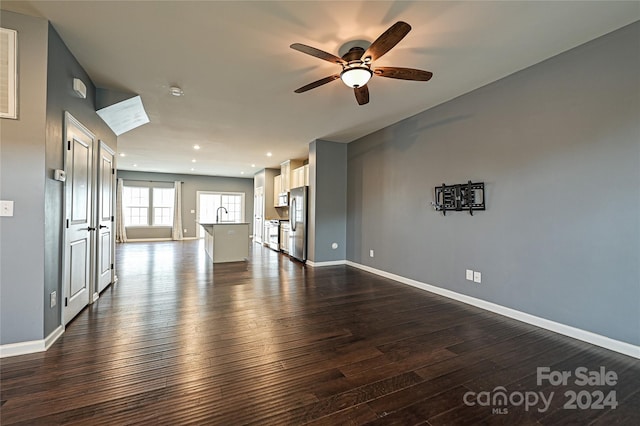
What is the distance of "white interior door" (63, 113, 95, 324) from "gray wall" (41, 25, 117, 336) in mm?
103

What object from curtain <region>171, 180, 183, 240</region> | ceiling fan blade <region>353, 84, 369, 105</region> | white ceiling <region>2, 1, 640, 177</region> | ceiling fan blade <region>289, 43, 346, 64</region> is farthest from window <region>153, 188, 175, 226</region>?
ceiling fan blade <region>289, 43, 346, 64</region>

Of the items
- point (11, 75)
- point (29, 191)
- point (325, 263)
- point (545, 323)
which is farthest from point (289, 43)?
point (325, 263)

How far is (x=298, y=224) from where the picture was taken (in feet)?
20.8

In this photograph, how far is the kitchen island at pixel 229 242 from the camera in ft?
19.8

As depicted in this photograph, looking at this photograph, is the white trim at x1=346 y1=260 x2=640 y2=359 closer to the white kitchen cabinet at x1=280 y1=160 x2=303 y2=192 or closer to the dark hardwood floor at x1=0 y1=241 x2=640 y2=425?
the dark hardwood floor at x1=0 y1=241 x2=640 y2=425

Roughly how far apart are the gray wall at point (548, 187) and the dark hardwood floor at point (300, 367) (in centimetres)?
43

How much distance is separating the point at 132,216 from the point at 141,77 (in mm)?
8859

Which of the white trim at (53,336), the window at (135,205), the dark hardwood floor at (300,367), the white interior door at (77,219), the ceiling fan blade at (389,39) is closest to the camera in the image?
the dark hardwood floor at (300,367)

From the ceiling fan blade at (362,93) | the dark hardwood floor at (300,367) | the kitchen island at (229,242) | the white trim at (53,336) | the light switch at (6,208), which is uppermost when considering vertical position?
the ceiling fan blade at (362,93)

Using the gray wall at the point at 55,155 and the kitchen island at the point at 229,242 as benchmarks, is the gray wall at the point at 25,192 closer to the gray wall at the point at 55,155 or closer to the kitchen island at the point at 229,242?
the gray wall at the point at 55,155

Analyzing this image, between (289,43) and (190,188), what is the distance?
32.6 feet

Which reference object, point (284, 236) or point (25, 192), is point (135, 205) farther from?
point (25, 192)

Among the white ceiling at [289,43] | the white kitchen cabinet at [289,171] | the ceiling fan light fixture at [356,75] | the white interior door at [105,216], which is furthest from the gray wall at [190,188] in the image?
the ceiling fan light fixture at [356,75]

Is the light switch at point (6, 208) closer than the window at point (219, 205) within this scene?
Yes
